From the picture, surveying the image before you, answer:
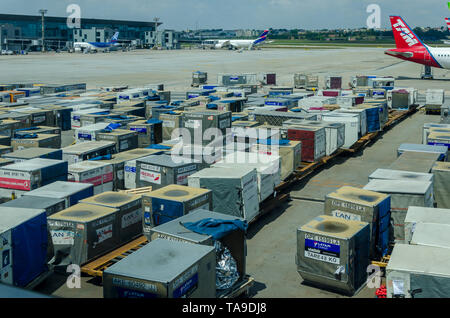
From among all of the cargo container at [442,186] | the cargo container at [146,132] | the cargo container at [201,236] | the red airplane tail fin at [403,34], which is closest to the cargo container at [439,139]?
the cargo container at [442,186]

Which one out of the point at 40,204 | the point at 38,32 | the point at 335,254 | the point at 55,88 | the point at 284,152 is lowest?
the point at 335,254

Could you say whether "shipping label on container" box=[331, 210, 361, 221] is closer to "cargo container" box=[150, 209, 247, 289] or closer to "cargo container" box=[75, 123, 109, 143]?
"cargo container" box=[150, 209, 247, 289]

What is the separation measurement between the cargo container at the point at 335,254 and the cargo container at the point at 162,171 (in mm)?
4843

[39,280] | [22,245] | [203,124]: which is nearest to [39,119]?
[203,124]

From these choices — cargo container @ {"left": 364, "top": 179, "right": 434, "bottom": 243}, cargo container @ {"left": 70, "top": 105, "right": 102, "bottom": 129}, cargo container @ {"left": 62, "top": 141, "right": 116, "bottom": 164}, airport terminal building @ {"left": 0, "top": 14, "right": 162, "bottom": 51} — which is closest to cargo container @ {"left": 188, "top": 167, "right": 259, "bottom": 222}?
cargo container @ {"left": 364, "top": 179, "right": 434, "bottom": 243}

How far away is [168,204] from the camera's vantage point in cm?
1230

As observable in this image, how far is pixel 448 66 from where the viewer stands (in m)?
61.8

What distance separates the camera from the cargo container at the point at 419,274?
353 inches

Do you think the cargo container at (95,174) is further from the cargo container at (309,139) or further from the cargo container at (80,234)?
the cargo container at (309,139)

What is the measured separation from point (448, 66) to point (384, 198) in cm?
5500

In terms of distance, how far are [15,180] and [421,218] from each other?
10251mm

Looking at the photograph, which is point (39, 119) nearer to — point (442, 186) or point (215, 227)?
point (215, 227)

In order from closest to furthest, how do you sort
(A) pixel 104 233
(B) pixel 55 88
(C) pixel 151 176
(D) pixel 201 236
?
(D) pixel 201 236 → (A) pixel 104 233 → (C) pixel 151 176 → (B) pixel 55 88

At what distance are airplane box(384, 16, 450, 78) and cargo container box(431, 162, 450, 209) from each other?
5057 centimetres
